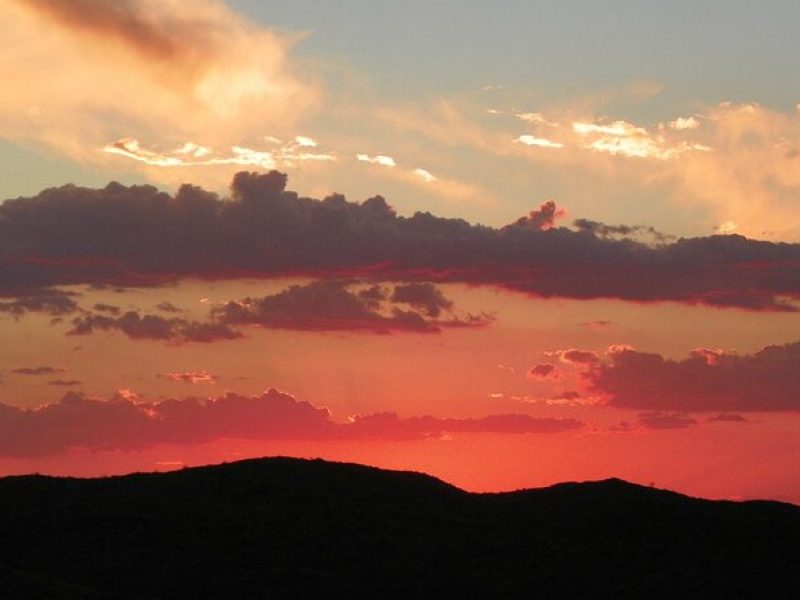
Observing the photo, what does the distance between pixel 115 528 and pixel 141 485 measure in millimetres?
10441

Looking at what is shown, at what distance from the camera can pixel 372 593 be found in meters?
81.5

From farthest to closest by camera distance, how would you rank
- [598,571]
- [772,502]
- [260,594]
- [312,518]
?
1. [772,502]
2. [312,518]
3. [598,571]
4. [260,594]

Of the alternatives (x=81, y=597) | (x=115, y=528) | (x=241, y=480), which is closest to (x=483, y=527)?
(x=241, y=480)

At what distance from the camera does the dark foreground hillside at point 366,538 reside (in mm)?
82438

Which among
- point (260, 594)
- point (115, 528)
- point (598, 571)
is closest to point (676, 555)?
point (598, 571)

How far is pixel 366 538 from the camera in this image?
90375 mm

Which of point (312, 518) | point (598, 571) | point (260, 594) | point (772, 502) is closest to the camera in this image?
point (260, 594)

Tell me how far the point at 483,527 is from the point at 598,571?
38.0 feet

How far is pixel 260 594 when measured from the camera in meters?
80.4

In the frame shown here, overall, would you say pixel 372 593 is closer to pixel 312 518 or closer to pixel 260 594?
pixel 260 594

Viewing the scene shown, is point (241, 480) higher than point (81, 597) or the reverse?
higher

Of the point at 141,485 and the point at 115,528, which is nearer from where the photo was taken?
the point at 115,528

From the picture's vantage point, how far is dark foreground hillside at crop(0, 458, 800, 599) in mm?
82438

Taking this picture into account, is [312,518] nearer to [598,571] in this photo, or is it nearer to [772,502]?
[598,571]
